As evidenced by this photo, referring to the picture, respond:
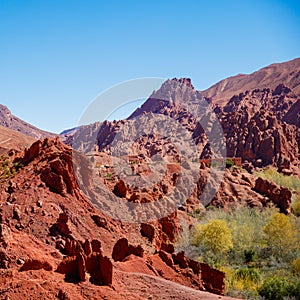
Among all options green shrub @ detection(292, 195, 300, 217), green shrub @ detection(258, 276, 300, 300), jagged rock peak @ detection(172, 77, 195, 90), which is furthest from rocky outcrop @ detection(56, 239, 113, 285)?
jagged rock peak @ detection(172, 77, 195, 90)

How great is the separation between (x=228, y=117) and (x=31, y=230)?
3472 inches

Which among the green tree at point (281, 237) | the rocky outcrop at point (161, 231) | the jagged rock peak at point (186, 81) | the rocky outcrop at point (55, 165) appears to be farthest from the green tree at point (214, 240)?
the jagged rock peak at point (186, 81)

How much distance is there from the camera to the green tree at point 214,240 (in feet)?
117

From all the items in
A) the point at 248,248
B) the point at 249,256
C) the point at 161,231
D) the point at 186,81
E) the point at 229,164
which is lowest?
the point at 249,256

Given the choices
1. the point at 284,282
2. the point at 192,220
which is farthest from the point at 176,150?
the point at 284,282

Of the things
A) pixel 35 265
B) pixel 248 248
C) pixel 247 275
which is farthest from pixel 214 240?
pixel 35 265

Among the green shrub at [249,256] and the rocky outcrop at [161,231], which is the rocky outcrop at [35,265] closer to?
the rocky outcrop at [161,231]

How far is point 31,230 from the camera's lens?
19.6 m

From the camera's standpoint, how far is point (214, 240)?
35.9m

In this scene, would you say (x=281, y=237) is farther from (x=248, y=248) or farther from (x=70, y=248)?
(x=70, y=248)

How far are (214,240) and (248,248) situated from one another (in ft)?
15.7

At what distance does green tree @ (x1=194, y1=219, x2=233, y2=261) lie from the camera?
117 feet

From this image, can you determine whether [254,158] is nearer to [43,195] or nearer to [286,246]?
[286,246]

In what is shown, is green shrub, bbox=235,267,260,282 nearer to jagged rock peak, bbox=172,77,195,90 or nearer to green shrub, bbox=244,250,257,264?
green shrub, bbox=244,250,257,264
